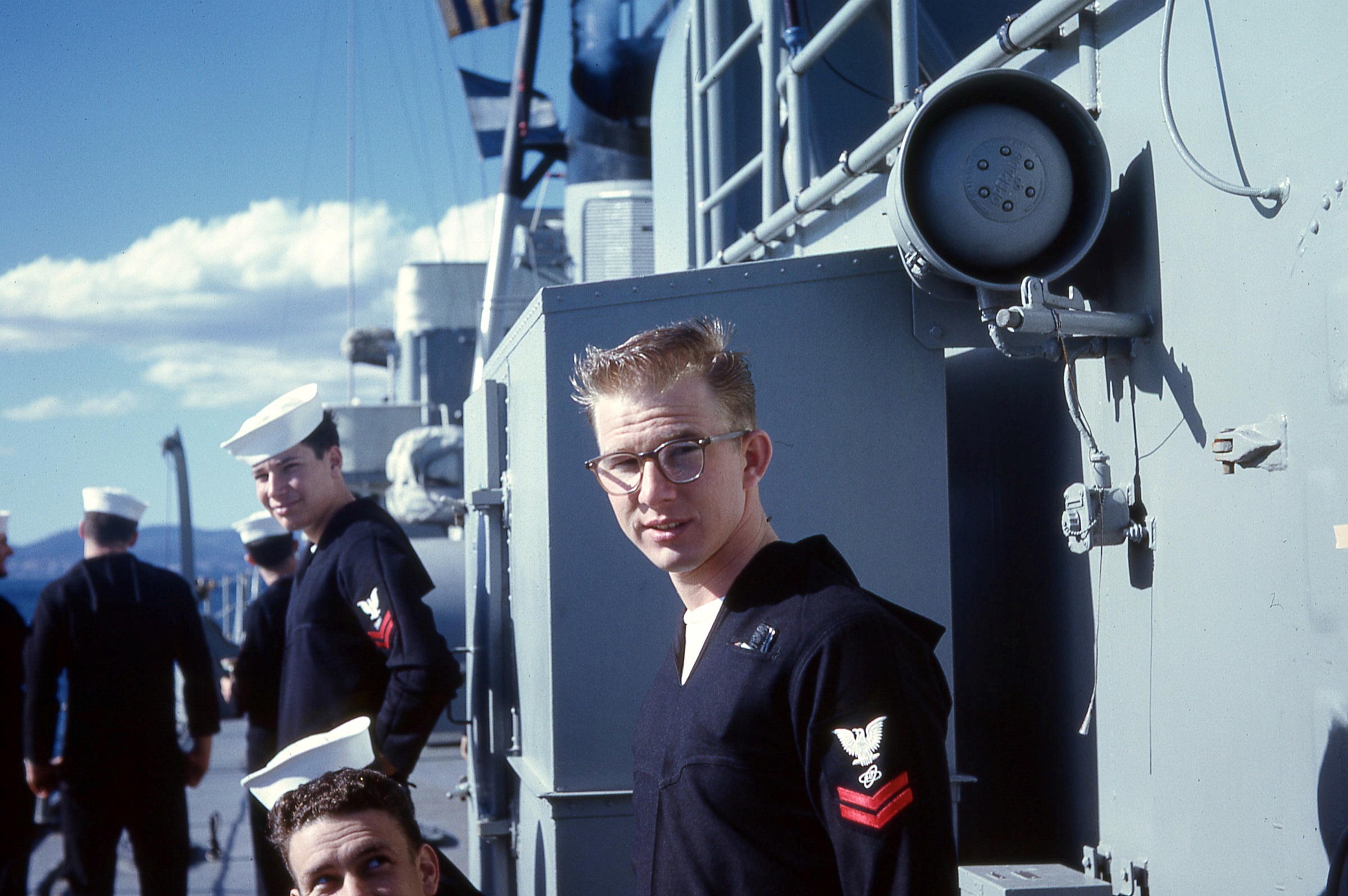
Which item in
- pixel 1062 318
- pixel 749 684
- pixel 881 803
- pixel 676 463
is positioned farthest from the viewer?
pixel 1062 318

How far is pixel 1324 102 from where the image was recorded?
6.01 feet

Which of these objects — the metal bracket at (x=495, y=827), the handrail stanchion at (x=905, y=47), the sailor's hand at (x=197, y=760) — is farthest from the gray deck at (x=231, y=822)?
the handrail stanchion at (x=905, y=47)

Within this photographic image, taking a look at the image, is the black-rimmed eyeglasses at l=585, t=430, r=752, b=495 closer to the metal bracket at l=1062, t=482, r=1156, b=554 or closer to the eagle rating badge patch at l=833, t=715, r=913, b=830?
the eagle rating badge patch at l=833, t=715, r=913, b=830

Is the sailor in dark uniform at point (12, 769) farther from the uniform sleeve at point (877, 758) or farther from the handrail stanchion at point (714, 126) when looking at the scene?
the uniform sleeve at point (877, 758)

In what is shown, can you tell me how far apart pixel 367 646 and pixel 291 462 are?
0.65 m

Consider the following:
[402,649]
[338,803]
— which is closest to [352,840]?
[338,803]

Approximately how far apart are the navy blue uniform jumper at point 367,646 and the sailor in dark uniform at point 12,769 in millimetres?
1866

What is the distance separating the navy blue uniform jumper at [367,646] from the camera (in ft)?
11.1

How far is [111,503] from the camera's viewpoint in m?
5.07

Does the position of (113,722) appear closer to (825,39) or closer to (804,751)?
(825,39)

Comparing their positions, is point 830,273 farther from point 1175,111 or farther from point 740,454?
point 740,454

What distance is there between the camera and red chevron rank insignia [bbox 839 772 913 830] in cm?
139

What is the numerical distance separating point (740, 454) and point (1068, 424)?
156 centimetres

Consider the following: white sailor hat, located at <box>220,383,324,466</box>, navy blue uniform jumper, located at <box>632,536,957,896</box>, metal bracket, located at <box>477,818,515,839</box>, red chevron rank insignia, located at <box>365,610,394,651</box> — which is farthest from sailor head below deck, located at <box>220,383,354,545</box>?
navy blue uniform jumper, located at <box>632,536,957,896</box>
